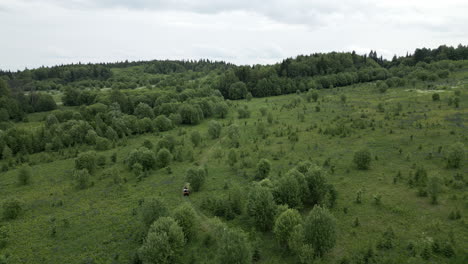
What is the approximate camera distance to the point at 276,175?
4947 cm

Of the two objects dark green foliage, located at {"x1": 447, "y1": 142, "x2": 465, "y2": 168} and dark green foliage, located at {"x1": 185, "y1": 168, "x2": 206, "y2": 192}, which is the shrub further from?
dark green foliage, located at {"x1": 447, "y1": 142, "x2": 465, "y2": 168}

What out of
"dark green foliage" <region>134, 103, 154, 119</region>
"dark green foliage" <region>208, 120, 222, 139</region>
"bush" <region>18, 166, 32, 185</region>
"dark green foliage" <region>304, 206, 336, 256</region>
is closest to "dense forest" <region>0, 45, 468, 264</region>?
"dark green foliage" <region>304, 206, 336, 256</region>

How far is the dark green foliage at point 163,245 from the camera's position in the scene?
89.7 ft

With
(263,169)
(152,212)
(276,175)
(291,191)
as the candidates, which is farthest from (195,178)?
(291,191)

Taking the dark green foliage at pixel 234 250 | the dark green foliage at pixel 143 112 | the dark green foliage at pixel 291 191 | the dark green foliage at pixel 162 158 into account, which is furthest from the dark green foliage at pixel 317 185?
the dark green foliage at pixel 143 112

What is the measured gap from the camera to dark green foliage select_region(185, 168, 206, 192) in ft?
153

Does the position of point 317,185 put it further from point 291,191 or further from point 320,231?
point 320,231

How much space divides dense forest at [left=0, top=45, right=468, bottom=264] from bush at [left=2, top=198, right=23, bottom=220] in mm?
174

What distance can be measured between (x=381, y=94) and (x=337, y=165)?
3309 inches

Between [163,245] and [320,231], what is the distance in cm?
1642

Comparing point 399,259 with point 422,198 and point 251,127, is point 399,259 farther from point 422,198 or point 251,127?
point 251,127

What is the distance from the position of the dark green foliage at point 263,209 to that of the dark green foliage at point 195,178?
15129 mm

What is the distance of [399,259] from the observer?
2712 centimetres

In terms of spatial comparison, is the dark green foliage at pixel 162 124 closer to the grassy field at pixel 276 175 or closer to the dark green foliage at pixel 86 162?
the grassy field at pixel 276 175
